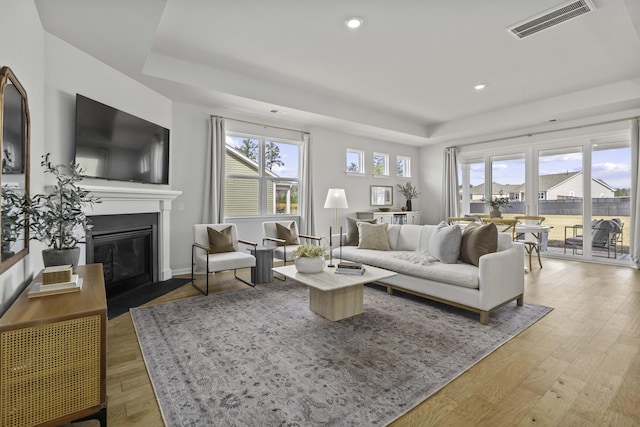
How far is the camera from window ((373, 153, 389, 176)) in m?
7.20

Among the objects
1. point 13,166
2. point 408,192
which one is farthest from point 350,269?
point 408,192

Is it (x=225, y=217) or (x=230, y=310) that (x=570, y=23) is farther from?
(x=225, y=217)

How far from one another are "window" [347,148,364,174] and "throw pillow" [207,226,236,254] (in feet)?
10.9

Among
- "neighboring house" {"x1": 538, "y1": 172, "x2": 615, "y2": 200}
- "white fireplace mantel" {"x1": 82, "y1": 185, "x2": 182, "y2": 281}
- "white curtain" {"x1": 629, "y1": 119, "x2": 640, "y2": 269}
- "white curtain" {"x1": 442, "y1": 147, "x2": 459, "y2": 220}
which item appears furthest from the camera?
"white curtain" {"x1": 442, "y1": 147, "x2": 459, "y2": 220}

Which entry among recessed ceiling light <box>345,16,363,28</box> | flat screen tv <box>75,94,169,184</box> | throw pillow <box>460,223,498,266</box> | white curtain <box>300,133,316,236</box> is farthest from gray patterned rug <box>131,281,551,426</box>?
recessed ceiling light <box>345,16,363,28</box>

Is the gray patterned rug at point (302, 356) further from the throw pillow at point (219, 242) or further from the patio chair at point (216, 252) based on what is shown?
the throw pillow at point (219, 242)

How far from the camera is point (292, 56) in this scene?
367 cm

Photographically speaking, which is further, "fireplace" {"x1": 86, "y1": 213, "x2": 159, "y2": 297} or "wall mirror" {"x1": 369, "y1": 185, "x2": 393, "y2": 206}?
"wall mirror" {"x1": 369, "y1": 185, "x2": 393, "y2": 206}

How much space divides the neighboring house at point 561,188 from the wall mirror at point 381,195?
94.4 inches

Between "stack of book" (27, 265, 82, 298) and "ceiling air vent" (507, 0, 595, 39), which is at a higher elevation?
"ceiling air vent" (507, 0, 595, 39)

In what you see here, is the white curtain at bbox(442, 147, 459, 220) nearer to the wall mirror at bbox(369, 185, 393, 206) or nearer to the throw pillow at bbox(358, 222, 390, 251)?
the wall mirror at bbox(369, 185, 393, 206)

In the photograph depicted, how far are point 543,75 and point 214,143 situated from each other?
4825 millimetres

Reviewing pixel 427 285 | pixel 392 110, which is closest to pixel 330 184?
pixel 392 110

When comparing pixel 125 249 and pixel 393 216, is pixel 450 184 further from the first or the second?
pixel 125 249
